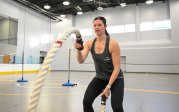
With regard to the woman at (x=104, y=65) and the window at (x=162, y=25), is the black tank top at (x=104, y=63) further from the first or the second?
the window at (x=162, y=25)

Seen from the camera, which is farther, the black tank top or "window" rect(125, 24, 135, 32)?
"window" rect(125, 24, 135, 32)

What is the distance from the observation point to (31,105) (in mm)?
704

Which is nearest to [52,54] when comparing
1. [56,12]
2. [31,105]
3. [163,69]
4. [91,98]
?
[31,105]

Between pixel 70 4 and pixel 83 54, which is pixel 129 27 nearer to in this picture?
pixel 70 4

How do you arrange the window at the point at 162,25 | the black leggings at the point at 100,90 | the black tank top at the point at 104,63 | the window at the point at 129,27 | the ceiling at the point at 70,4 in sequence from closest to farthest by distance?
the black leggings at the point at 100,90
the black tank top at the point at 104,63
the window at the point at 162,25
the ceiling at the point at 70,4
the window at the point at 129,27

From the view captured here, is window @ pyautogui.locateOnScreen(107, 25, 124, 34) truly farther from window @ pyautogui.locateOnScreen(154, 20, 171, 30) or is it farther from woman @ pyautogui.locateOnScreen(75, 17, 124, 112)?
woman @ pyautogui.locateOnScreen(75, 17, 124, 112)

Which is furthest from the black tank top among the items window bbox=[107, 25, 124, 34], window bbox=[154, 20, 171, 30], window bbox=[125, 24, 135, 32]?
window bbox=[107, 25, 124, 34]

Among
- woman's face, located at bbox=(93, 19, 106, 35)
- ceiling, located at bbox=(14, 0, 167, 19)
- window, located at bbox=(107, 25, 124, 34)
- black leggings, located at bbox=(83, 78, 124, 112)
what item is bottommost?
black leggings, located at bbox=(83, 78, 124, 112)

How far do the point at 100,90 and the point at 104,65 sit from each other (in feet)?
1.18

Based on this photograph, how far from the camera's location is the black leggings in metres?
2.26

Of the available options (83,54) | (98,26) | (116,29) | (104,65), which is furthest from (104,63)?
(116,29)

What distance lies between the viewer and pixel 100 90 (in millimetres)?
2527

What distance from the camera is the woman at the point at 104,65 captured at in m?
2.28

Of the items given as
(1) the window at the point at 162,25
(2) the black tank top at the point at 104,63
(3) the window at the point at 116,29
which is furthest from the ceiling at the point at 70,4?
(2) the black tank top at the point at 104,63
